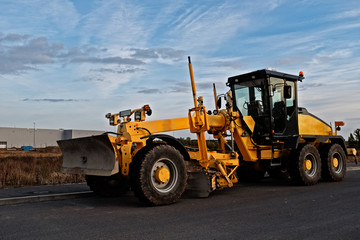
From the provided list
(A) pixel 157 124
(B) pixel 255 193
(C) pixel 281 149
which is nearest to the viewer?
(A) pixel 157 124

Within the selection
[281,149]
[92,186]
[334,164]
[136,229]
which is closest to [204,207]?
[136,229]

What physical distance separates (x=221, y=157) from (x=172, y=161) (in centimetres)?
192

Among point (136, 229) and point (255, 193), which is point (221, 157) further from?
point (136, 229)

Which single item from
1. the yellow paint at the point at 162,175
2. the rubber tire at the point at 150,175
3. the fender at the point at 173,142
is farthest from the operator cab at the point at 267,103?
the yellow paint at the point at 162,175

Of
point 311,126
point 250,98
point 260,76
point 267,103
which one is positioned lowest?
point 311,126

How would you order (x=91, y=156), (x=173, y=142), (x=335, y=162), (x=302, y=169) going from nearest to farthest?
(x=91, y=156) → (x=173, y=142) → (x=302, y=169) → (x=335, y=162)

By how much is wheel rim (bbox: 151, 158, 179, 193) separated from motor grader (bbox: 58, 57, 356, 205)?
0.06 feet

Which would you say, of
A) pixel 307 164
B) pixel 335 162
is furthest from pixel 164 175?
pixel 335 162

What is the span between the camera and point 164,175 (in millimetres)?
7250

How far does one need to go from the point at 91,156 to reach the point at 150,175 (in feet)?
5.18

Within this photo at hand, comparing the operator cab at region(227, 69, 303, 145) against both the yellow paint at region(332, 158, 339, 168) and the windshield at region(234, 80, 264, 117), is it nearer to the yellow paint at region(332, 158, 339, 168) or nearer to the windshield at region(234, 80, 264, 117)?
the windshield at region(234, 80, 264, 117)

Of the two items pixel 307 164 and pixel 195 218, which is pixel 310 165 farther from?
pixel 195 218

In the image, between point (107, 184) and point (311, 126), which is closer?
point (107, 184)

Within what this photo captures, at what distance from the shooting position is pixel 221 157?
355 inches
